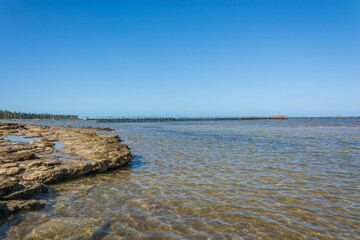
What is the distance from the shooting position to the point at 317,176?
8914 millimetres

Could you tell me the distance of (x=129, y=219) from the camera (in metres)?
5.21

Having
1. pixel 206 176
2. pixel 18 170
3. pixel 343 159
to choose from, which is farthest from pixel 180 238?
pixel 343 159

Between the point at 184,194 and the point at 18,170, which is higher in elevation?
the point at 18,170

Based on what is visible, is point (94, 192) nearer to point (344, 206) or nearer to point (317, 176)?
point (344, 206)

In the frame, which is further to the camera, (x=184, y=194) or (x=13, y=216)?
(x=184, y=194)

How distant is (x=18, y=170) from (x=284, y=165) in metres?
12.0

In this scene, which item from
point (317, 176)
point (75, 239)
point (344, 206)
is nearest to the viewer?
point (75, 239)

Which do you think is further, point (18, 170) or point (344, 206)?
point (18, 170)

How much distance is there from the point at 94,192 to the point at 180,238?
3.98 meters

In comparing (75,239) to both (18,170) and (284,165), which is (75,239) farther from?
(284,165)

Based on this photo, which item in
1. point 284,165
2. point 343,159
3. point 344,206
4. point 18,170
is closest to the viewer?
point 344,206

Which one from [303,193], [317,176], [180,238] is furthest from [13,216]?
[317,176]

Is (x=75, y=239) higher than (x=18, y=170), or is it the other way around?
(x=18, y=170)

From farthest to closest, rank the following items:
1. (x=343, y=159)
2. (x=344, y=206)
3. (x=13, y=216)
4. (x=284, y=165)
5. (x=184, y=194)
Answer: (x=343, y=159), (x=284, y=165), (x=184, y=194), (x=344, y=206), (x=13, y=216)
